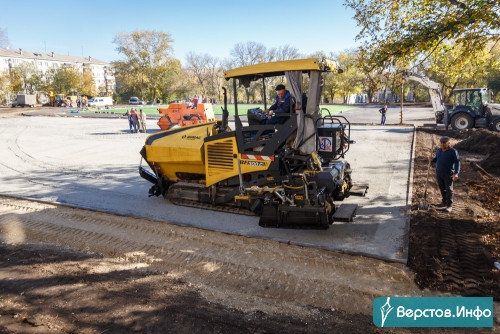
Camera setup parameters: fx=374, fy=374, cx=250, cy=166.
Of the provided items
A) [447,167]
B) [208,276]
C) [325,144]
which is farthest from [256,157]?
[447,167]

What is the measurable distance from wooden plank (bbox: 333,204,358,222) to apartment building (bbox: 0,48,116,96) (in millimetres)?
72353

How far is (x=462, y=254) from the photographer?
5.31 meters

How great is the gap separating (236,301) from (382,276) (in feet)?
6.38

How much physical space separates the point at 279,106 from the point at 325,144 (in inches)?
42.3

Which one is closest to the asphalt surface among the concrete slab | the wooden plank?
the concrete slab

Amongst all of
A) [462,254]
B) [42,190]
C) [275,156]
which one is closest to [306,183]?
[275,156]

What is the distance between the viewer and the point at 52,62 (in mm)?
92188

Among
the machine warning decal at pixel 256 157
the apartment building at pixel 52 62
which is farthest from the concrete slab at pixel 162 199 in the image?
the apartment building at pixel 52 62

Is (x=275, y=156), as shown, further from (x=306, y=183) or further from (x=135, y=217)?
(x=135, y=217)

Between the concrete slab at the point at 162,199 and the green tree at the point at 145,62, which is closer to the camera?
the concrete slab at the point at 162,199

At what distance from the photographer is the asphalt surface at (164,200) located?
20.2 feet

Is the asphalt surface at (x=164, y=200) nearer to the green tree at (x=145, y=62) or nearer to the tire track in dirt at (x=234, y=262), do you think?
the tire track in dirt at (x=234, y=262)

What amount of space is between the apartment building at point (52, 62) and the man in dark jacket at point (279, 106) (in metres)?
71.6

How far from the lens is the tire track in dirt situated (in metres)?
4.45
